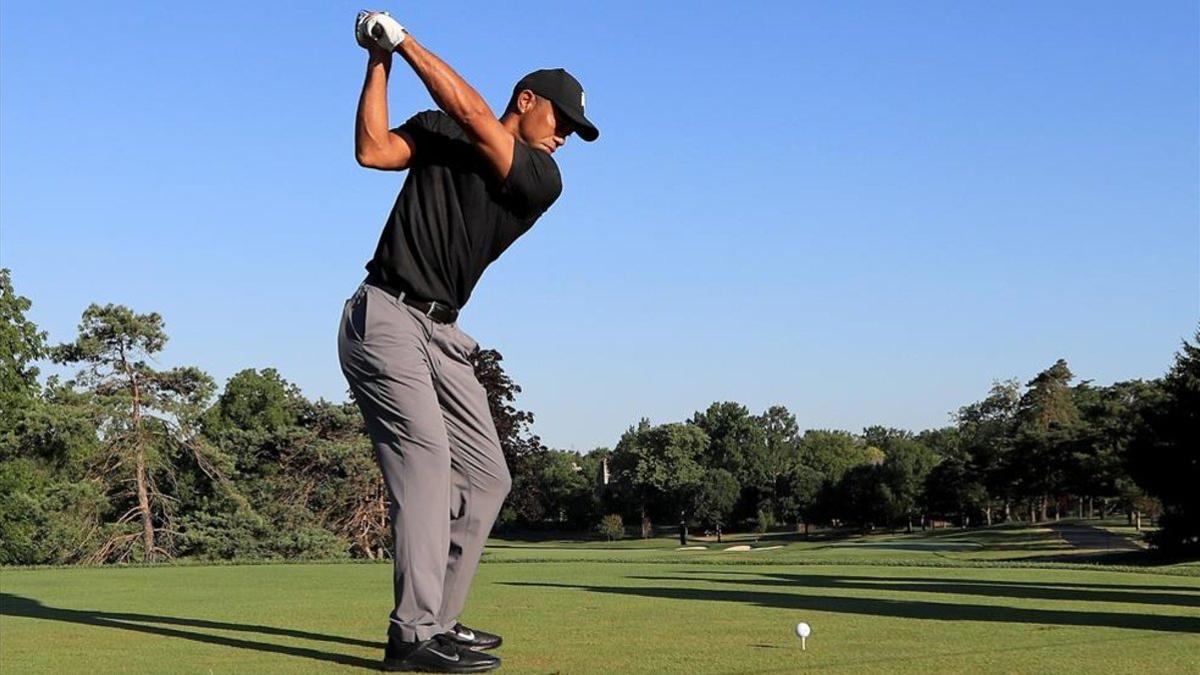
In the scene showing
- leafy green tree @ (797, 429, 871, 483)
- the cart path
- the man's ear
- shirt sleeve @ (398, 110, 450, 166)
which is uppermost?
leafy green tree @ (797, 429, 871, 483)

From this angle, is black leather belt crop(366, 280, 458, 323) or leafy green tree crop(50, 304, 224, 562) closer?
black leather belt crop(366, 280, 458, 323)

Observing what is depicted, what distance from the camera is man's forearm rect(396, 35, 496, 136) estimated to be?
196 inches

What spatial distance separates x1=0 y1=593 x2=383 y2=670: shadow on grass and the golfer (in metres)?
0.43

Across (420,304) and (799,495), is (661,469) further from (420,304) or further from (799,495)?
(420,304)

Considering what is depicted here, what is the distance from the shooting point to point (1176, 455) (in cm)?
4488

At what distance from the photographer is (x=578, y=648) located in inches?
227

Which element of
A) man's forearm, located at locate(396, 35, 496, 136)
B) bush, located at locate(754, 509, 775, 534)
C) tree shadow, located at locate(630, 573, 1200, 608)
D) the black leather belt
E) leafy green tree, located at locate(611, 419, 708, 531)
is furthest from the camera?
leafy green tree, located at locate(611, 419, 708, 531)

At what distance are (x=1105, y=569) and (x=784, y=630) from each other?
12.8 metres

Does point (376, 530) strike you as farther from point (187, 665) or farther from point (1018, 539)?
point (187, 665)

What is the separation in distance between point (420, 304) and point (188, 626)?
3140 millimetres

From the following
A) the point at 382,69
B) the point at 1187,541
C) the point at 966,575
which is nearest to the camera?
the point at 382,69

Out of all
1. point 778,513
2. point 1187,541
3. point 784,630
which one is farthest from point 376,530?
point 778,513

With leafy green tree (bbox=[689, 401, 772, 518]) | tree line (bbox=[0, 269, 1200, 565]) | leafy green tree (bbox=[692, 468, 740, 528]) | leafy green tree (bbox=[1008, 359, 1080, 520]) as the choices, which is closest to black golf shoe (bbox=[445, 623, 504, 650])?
tree line (bbox=[0, 269, 1200, 565])

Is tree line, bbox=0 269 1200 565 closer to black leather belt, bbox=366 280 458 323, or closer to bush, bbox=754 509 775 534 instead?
bush, bbox=754 509 775 534
